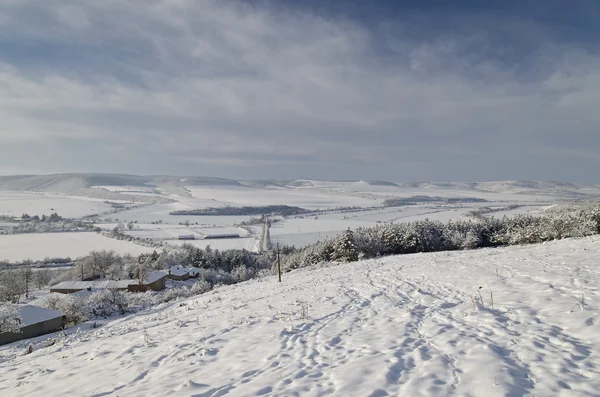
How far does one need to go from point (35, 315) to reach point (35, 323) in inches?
45.3

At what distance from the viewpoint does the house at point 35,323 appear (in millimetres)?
26016

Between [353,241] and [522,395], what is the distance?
40.9 meters

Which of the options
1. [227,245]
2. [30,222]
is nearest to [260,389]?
[227,245]

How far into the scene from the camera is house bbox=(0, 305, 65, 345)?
85.4ft

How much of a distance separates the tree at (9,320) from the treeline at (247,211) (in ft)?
410

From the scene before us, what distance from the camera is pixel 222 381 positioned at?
625 centimetres

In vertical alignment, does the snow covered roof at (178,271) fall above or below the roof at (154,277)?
below

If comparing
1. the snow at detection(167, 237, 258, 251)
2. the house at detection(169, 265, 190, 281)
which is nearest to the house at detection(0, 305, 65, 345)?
the house at detection(169, 265, 190, 281)

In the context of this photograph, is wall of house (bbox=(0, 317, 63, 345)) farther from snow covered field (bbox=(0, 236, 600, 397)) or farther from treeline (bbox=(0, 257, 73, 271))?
treeline (bbox=(0, 257, 73, 271))

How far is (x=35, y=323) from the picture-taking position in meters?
27.3

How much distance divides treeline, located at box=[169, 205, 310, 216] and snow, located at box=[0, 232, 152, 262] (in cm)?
5537

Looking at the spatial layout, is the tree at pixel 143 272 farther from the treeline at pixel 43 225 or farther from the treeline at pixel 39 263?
the treeline at pixel 43 225

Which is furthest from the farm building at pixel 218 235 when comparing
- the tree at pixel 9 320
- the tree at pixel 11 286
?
the tree at pixel 9 320

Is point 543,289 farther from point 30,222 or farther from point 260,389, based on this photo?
point 30,222
